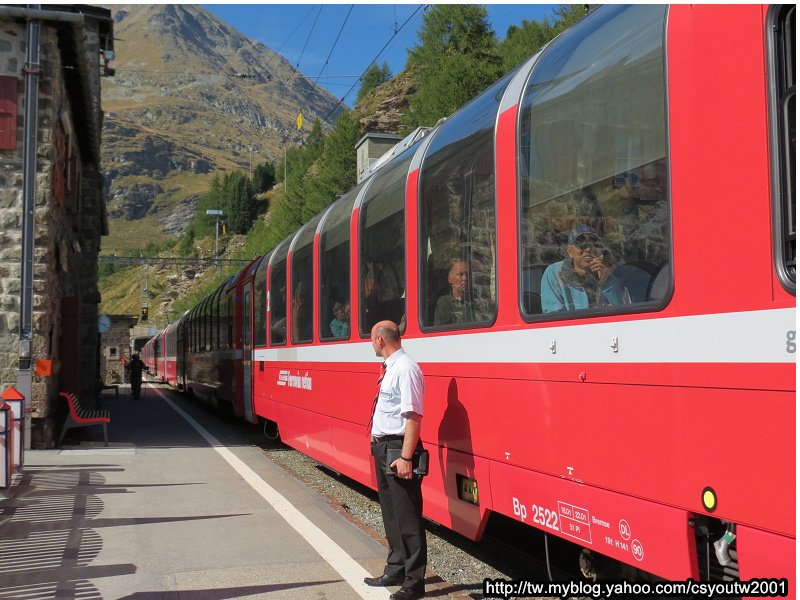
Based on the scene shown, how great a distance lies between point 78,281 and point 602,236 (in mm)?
19013

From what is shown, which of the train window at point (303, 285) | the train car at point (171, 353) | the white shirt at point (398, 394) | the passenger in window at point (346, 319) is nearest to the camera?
the white shirt at point (398, 394)

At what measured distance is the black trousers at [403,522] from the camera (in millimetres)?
5004

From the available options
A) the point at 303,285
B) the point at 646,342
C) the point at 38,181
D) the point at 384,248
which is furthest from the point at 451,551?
the point at 38,181

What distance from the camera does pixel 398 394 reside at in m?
5.15

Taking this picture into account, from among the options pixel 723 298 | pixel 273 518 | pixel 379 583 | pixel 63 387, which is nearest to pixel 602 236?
pixel 723 298

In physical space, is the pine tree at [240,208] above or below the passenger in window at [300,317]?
above

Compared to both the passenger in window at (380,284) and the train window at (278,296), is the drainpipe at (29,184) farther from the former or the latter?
the passenger in window at (380,284)

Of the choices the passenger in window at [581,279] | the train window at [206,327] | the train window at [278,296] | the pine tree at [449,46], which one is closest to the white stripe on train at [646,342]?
the passenger in window at [581,279]

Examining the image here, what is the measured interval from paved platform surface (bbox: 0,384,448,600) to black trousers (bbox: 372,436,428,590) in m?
0.21

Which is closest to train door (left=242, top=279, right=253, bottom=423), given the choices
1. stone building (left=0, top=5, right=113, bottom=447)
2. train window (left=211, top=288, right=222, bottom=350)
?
stone building (left=0, top=5, right=113, bottom=447)

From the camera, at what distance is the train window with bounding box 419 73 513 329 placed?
5012 millimetres

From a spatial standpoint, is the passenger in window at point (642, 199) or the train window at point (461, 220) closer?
the passenger in window at point (642, 199)

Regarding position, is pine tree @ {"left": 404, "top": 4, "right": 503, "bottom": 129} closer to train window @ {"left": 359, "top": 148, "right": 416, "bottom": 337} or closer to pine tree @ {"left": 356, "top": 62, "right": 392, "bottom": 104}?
train window @ {"left": 359, "top": 148, "right": 416, "bottom": 337}

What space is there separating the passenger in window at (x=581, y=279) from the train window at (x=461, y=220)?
2.03ft
